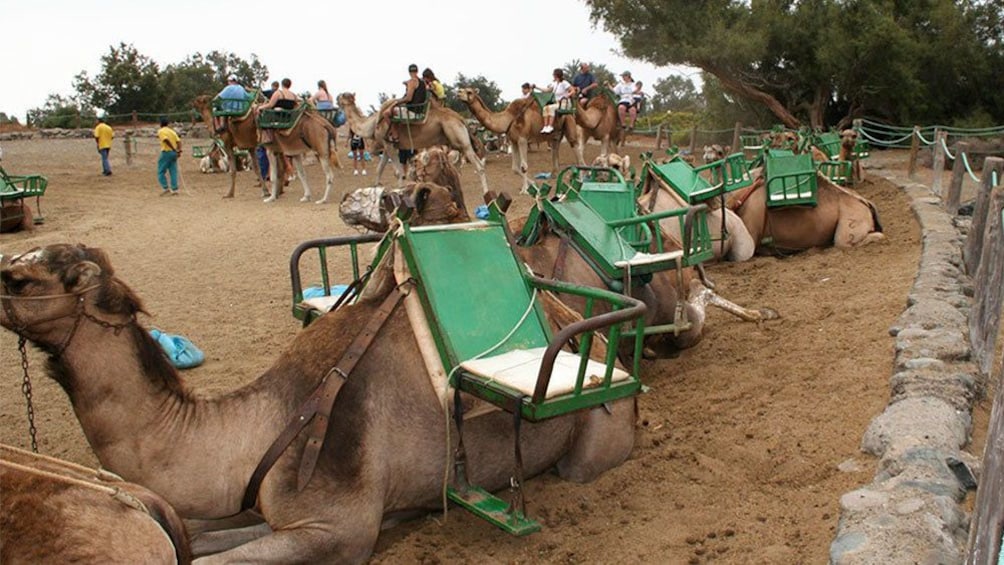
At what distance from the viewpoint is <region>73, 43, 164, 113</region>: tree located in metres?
39.9

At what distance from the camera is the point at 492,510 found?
11.5ft

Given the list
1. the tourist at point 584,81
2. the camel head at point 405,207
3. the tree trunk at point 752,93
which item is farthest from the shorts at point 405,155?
the tree trunk at point 752,93

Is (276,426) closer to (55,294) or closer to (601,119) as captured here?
(55,294)

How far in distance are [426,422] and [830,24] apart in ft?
90.3

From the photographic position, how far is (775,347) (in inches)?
243

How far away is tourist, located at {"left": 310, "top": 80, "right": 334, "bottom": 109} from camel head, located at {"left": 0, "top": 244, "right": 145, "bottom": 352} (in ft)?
56.9

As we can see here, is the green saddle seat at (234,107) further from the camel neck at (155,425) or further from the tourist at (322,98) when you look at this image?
the camel neck at (155,425)

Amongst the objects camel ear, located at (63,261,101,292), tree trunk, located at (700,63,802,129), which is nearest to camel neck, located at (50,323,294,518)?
camel ear, located at (63,261,101,292)

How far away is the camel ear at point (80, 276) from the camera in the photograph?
3141mm

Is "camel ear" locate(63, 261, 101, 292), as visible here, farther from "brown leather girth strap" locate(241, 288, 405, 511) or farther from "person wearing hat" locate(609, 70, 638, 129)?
"person wearing hat" locate(609, 70, 638, 129)

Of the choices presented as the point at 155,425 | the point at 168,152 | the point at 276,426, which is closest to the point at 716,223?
the point at 276,426

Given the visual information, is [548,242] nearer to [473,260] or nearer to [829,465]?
[473,260]

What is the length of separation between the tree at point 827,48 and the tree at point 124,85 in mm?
21717

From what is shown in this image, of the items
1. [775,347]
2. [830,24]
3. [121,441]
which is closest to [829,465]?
[775,347]
